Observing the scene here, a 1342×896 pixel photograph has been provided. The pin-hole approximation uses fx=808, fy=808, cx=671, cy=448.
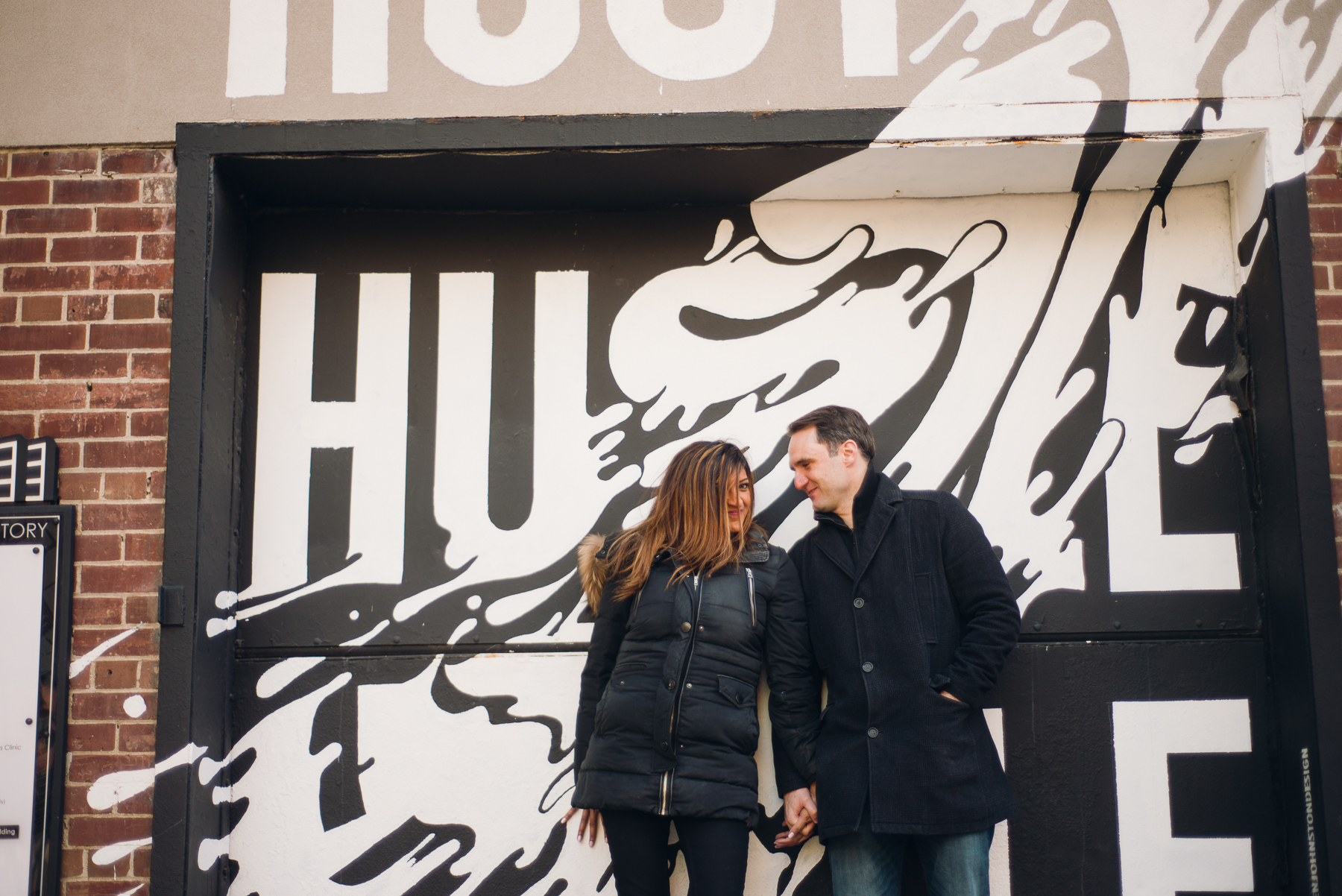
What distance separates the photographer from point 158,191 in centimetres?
304

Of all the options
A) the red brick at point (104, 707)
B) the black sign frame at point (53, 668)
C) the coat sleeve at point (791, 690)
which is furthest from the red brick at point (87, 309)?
the coat sleeve at point (791, 690)

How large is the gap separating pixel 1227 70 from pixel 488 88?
2.72 metres

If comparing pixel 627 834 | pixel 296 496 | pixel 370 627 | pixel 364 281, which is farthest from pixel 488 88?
pixel 627 834

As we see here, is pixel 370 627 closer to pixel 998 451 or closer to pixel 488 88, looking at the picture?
pixel 488 88

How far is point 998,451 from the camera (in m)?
3.25

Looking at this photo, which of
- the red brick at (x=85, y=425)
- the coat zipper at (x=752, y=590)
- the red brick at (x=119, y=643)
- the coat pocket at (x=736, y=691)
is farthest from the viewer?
the red brick at (x=85, y=425)

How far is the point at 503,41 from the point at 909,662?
8.79 feet

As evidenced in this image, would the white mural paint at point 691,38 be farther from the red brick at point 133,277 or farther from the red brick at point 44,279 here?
the red brick at point 44,279

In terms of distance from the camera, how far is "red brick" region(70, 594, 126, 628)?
2877mm

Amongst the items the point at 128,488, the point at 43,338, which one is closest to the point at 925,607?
the point at 128,488

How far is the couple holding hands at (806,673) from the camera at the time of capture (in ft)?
8.44

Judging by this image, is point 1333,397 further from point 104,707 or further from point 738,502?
point 104,707

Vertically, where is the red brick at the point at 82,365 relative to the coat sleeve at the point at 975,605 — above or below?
above

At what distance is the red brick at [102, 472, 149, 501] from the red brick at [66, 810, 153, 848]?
1110 millimetres
